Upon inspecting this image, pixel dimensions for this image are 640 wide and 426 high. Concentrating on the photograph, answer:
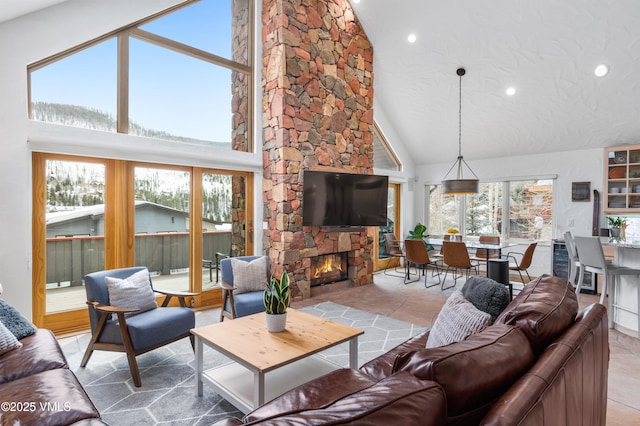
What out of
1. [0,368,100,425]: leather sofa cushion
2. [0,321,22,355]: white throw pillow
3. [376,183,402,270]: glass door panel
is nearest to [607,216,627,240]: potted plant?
[376,183,402,270]: glass door panel

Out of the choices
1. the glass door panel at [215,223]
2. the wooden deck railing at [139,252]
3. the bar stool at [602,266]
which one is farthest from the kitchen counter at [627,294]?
the wooden deck railing at [139,252]

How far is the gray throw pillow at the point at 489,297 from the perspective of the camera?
2.10 metres

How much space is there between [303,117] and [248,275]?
8.16ft

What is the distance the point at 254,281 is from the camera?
388 centimetres

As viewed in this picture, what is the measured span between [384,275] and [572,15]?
506 centimetres

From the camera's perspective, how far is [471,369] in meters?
1.04

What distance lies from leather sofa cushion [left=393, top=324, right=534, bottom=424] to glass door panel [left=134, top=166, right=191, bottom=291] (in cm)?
392

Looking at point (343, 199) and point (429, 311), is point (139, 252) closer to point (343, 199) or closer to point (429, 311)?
point (343, 199)

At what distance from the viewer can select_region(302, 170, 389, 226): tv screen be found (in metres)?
5.00

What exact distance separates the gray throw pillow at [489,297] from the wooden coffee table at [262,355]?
0.86 meters

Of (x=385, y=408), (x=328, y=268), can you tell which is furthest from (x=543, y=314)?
(x=328, y=268)

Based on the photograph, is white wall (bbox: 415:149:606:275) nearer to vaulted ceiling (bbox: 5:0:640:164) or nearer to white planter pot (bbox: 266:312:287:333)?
vaulted ceiling (bbox: 5:0:640:164)

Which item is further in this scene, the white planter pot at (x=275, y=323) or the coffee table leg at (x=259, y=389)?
the white planter pot at (x=275, y=323)

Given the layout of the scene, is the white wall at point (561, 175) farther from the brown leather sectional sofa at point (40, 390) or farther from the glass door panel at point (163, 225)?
the brown leather sectional sofa at point (40, 390)
